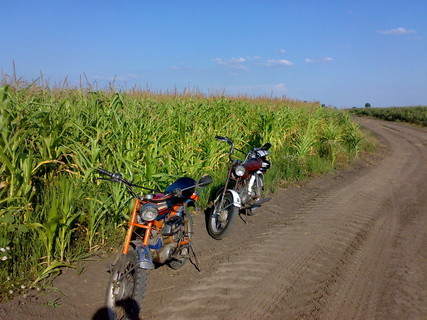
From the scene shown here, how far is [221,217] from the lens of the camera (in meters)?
6.56

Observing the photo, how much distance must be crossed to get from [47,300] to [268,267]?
267cm

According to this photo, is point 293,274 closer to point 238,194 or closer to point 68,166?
point 238,194

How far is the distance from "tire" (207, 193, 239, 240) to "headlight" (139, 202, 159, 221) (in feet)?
8.25

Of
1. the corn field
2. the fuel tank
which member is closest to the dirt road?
the corn field

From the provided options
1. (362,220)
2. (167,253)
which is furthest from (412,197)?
(167,253)

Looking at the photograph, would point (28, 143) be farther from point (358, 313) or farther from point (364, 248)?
point (364, 248)

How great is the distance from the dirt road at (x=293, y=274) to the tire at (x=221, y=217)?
139mm

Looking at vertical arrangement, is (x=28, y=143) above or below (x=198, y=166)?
above

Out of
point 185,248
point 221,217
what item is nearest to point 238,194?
point 221,217

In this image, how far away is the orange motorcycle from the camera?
3.83 m

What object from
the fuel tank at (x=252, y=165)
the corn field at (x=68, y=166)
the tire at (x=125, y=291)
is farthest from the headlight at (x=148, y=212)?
the fuel tank at (x=252, y=165)

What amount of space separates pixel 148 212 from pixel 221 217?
2756mm

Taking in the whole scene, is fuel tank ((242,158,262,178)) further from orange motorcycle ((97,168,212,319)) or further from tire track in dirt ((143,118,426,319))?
orange motorcycle ((97,168,212,319))

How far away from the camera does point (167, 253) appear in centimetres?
455
